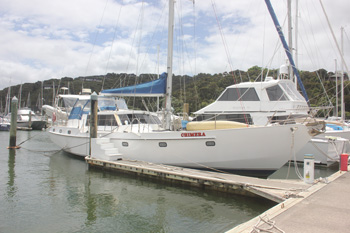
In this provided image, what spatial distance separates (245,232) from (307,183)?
177 inches

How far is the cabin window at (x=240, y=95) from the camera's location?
13898 millimetres

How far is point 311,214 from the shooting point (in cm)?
514

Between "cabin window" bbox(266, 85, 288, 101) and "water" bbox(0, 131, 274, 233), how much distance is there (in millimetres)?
7023

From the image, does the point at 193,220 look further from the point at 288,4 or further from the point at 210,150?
the point at 288,4

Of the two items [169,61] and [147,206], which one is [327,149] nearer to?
[169,61]

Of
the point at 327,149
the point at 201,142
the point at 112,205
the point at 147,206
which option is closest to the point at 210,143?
the point at 201,142

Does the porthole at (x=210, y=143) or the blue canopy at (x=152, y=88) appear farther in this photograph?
the blue canopy at (x=152, y=88)

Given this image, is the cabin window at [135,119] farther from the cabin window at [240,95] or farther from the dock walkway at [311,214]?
the dock walkway at [311,214]

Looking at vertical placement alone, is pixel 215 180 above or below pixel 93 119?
below

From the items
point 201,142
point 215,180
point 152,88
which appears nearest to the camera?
point 215,180

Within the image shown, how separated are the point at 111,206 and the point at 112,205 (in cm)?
7

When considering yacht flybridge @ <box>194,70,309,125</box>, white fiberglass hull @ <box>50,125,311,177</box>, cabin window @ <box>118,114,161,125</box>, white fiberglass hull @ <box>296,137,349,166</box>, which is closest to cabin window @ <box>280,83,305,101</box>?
yacht flybridge @ <box>194,70,309,125</box>

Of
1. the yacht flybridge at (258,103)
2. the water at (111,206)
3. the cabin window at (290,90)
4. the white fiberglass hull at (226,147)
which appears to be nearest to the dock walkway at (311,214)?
the water at (111,206)

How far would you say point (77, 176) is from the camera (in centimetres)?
1142
